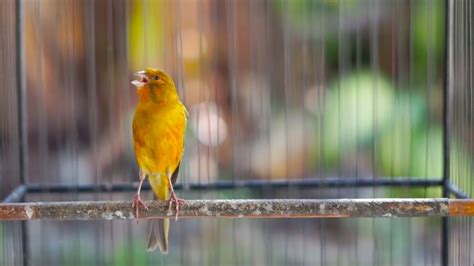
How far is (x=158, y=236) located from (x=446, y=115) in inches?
48.4

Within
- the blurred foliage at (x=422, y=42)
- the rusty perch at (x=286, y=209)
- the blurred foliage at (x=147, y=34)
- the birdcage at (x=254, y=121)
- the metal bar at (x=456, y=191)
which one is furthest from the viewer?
the blurred foliage at (x=147, y=34)

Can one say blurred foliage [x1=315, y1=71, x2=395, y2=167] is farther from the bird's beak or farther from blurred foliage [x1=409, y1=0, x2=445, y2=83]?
the bird's beak

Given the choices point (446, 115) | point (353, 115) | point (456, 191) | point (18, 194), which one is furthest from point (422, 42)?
point (18, 194)

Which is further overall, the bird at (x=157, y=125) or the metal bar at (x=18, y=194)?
the metal bar at (x=18, y=194)

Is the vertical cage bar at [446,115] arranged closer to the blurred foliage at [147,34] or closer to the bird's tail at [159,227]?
the bird's tail at [159,227]

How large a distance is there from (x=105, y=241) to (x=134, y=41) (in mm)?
1069

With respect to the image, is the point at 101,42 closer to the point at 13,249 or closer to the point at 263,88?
the point at 263,88

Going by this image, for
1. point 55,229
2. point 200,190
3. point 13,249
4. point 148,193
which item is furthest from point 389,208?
point 55,229

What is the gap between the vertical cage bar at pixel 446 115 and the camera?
307 cm

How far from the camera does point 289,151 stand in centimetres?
390

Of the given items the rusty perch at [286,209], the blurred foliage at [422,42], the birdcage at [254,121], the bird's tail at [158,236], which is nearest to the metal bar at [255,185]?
the birdcage at [254,121]

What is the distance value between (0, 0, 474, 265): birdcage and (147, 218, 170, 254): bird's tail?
0.31 metres

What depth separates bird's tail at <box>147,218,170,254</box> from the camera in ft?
9.18

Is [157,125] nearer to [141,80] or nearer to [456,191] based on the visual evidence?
[141,80]
